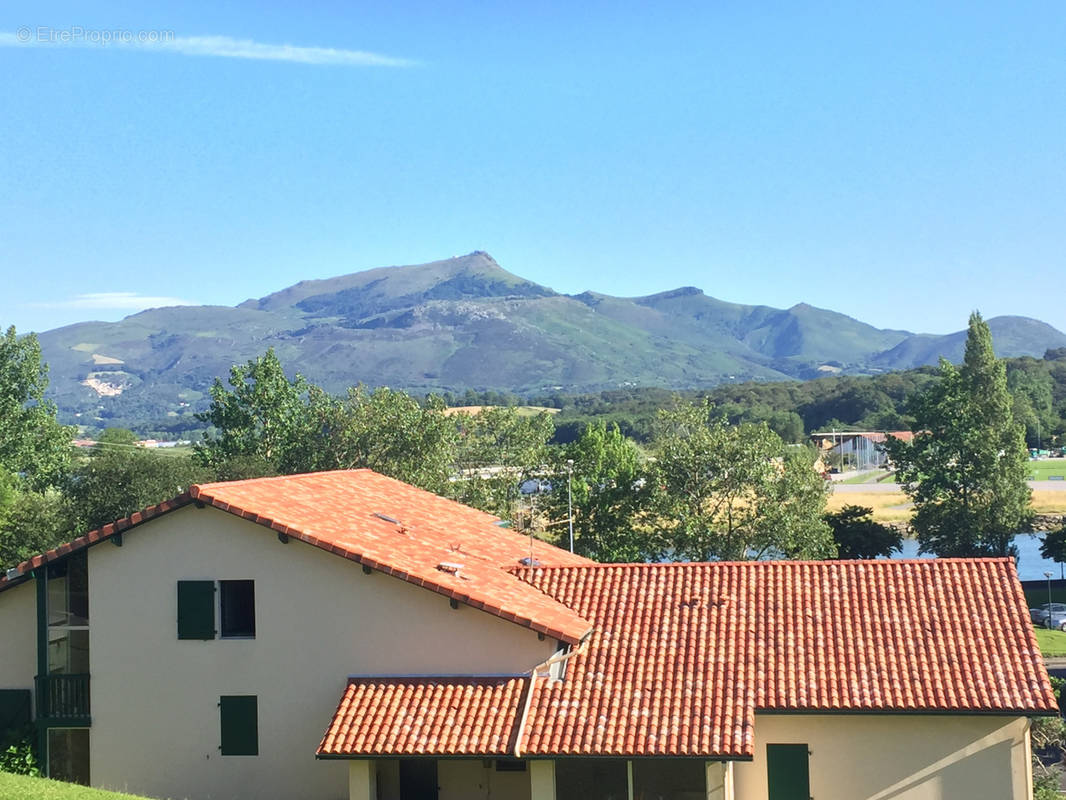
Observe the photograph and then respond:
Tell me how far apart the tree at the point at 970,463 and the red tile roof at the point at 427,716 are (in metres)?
46.7

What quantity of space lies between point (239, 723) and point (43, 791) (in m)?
3.26

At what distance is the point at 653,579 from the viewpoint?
21.1m

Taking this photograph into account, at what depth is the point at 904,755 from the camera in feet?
58.0

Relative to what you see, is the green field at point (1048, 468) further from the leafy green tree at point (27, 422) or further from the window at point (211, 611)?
the window at point (211, 611)

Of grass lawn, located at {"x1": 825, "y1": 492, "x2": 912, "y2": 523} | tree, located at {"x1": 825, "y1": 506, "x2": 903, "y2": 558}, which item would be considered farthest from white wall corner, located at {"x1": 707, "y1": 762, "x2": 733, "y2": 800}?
grass lawn, located at {"x1": 825, "y1": 492, "x2": 912, "y2": 523}

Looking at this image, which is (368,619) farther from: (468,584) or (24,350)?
(24,350)

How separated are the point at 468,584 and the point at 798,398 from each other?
167091 mm

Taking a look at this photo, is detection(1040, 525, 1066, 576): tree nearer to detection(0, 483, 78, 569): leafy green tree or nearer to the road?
the road

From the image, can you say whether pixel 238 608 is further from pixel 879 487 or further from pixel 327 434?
pixel 879 487

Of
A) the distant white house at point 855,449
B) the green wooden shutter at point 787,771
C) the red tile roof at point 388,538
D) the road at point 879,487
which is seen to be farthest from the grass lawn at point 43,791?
the distant white house at point 855,449

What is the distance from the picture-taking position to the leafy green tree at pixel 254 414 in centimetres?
6650

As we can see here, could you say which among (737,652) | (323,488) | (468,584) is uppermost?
(323,488)

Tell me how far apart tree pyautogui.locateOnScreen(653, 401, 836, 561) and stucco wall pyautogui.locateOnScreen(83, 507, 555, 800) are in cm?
2614

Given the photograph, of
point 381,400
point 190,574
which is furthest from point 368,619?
point 381,400
